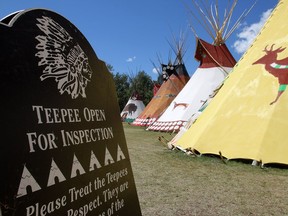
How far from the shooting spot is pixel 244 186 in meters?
Result: 4.85


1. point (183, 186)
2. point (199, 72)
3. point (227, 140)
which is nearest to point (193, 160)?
point (227, 140)

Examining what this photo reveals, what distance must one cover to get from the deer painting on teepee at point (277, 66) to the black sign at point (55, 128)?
5.39 meters

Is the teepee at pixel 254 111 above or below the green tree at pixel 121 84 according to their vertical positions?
below

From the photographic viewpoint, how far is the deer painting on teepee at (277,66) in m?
6.93

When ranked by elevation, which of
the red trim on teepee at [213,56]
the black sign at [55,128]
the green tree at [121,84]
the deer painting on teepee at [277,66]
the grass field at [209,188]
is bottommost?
the grass field at [209,188]

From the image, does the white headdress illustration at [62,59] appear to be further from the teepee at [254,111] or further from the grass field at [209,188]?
the teepee at [254,111]

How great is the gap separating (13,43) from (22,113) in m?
0.38

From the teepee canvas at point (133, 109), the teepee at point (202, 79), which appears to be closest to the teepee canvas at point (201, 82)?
the teepee at point (202, 79)

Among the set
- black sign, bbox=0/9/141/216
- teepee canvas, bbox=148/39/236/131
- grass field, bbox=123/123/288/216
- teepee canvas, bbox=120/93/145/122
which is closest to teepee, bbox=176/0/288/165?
grass field, bbox=123/123/288/216

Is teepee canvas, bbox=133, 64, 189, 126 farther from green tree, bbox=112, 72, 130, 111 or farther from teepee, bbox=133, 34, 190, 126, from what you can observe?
green tree, bbox=112, 72, 130, 111

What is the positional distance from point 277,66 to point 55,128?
6566mm

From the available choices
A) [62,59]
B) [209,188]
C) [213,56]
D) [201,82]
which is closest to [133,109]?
[201,82]

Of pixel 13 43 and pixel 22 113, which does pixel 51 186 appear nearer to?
pixel 22 113

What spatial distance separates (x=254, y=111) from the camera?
23.0 feet
